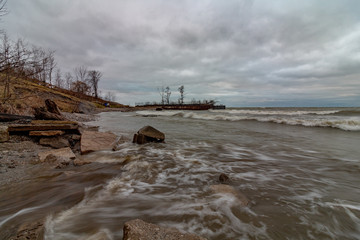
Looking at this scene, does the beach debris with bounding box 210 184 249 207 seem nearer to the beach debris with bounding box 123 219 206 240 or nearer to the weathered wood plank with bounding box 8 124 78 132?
the beach debris with bounding box 123 219 206 240

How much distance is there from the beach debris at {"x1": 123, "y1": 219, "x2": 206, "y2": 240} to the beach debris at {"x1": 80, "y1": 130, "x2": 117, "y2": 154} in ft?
13.7

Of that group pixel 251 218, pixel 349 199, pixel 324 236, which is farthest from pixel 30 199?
pixel 349 199

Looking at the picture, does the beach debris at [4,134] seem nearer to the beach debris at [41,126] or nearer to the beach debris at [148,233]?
the beach debris at [41,126]

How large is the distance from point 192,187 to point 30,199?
2445 millimetres

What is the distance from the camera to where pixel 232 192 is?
252 cm

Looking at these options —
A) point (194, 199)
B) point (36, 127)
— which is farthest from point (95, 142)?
point (194, 199)

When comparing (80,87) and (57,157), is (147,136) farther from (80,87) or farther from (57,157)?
(80,87)

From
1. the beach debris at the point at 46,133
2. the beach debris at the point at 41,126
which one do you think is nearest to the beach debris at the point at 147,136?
the beach debris at the point at 41,126

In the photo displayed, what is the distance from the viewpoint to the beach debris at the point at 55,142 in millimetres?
5074

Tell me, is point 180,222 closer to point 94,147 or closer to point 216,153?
point 216,153

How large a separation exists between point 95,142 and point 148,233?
185 inches

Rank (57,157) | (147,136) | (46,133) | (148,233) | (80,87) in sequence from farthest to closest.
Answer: (80,87) → (147,136) → (46,133) → (57,157) → (148,233)

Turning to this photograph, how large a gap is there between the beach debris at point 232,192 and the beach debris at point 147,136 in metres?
4.08

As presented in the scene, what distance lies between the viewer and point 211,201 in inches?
91.8
